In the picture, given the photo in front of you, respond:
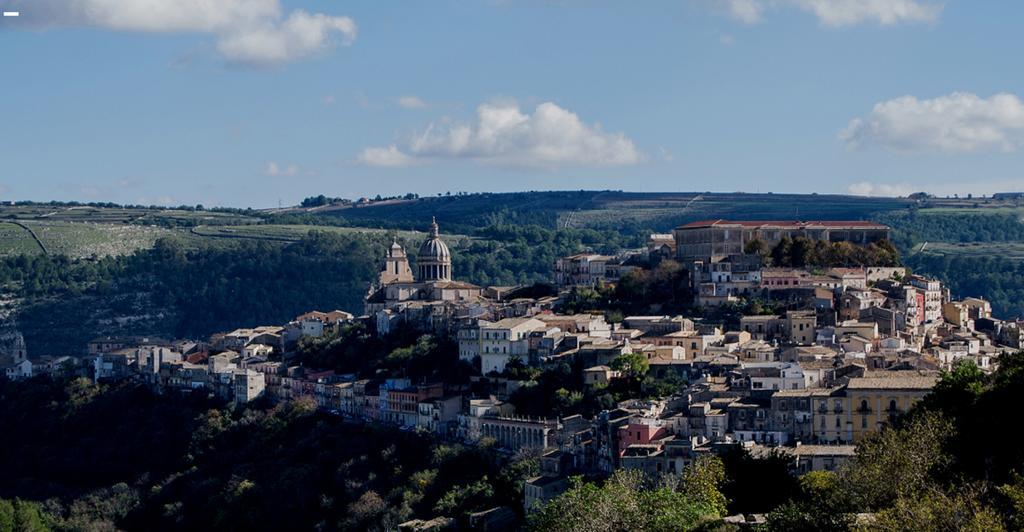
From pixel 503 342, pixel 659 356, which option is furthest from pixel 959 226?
pixel 659 356

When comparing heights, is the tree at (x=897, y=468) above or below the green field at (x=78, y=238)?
above

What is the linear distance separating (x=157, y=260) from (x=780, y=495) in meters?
123

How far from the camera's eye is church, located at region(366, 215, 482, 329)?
9188cm

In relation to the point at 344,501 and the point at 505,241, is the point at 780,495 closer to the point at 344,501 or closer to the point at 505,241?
the point at 344,501

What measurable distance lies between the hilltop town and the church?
0.17 metres

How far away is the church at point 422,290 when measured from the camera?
301 feet

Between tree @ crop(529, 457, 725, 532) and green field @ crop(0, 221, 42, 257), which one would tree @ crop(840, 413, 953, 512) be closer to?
tree @ crop(529, 457, 725, 532)

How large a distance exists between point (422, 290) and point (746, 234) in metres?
20.2

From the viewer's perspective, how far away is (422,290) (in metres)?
99.6

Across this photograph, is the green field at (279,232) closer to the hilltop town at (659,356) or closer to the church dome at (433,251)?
the church dome at (433,251)

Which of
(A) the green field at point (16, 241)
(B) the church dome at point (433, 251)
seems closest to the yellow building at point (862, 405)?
(B) the church dome at point (433, 251)

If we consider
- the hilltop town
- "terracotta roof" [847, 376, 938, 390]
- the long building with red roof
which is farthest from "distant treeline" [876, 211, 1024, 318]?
"terracotta roof" [847, 376, 938, 390]

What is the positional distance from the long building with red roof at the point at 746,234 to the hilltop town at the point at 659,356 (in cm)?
12

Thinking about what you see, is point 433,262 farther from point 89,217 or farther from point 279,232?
point 89,217
